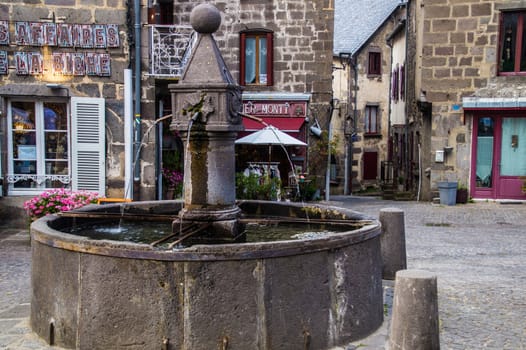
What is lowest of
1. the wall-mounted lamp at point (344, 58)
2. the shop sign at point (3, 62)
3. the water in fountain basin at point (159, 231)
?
the water in fountain basin at point (159, 231)

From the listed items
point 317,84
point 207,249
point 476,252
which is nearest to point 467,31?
point 317,84

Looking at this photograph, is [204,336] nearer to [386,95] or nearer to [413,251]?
[413,251]

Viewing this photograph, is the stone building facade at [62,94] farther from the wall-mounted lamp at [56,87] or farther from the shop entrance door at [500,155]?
the shop entrance door at [500,155]

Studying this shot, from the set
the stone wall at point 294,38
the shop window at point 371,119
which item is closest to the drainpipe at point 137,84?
the stone wall at point 294,38

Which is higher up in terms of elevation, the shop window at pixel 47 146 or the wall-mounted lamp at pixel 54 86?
the wall-mounted lamp at pixel 54 86

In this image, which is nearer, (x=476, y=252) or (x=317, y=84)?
(x=476, y=252)

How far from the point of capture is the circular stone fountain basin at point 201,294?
164 inches

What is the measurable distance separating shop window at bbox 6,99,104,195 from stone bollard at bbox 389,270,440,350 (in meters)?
8.02

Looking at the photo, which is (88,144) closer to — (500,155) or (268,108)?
(268,108)

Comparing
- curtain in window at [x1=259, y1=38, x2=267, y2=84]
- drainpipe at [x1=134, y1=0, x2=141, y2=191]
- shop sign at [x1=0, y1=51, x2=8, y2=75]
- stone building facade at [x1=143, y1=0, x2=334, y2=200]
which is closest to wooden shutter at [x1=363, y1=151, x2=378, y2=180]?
stone building facade at [x1=143, y1=0, x2=334, y2=200]

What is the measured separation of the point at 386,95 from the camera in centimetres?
3022

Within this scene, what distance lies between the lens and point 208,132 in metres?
5.30

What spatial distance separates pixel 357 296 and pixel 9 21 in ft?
29.2

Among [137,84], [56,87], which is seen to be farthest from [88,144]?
[137,84]
